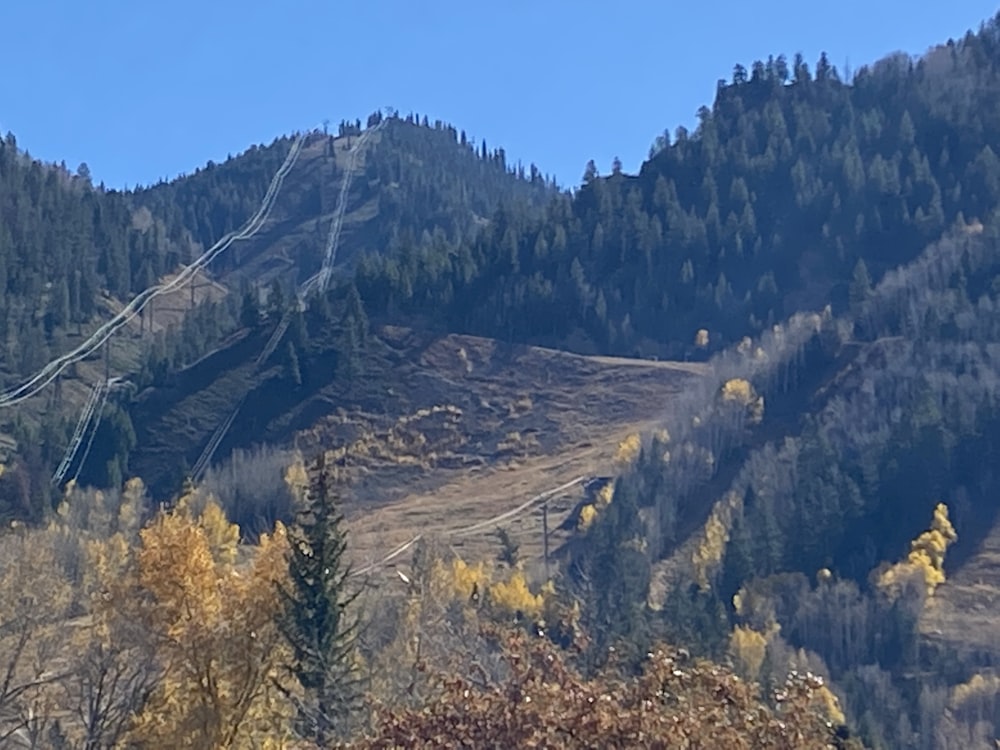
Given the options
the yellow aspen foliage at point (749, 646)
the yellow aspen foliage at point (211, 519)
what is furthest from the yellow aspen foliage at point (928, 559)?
the yellow aspen foliage at point (211, 519)

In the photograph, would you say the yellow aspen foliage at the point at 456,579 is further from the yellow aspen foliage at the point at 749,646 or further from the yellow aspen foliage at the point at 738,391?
the yellow aspen foliage at the point at 738,391

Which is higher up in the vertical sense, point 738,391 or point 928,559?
point 738,391

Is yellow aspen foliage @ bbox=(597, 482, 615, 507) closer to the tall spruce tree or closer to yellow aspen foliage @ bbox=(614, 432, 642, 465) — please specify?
yellow aspen foliage @ bbox=(614, 432, 642, 465)

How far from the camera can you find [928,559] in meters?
81.6

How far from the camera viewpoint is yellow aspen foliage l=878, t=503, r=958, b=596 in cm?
7981

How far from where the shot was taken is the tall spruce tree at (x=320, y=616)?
29.6 meters

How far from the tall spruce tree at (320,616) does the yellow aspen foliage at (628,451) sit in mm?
66707

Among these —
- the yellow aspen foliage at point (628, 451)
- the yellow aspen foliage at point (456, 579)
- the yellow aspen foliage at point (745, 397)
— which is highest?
the yellow aspen foliage at point (745, 397)

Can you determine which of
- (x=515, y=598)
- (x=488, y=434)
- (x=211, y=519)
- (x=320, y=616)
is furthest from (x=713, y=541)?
(x=320, y=616)

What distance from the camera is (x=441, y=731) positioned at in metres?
15.0

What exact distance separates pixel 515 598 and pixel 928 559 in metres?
23.2

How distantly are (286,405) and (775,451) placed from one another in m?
40.0

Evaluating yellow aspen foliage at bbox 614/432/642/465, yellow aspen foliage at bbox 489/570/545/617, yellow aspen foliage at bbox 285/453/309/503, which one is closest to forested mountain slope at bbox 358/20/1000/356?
yellow aspen foliage at bbox 614/432/642/465

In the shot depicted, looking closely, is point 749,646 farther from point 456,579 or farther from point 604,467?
point 604,467
